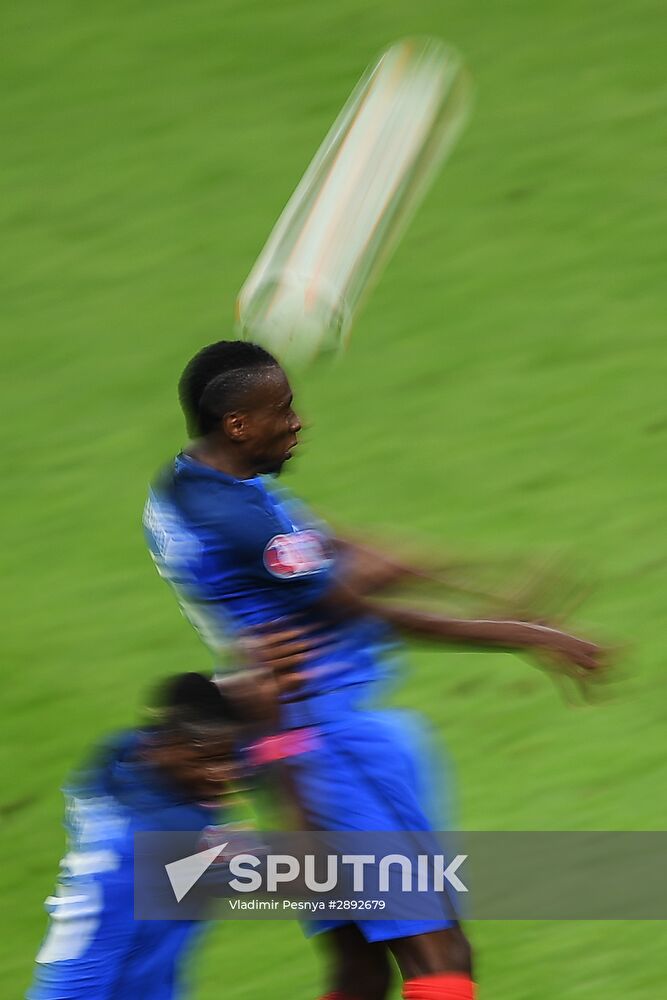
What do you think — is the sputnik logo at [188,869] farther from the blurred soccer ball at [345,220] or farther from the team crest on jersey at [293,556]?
the blurred soccer ball at [345,220]

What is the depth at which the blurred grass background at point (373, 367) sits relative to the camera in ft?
19.8

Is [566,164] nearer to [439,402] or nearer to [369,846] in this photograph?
[439,402]

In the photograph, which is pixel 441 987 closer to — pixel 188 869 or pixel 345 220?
pixel 188 869

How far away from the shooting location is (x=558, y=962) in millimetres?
5215

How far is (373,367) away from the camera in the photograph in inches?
316

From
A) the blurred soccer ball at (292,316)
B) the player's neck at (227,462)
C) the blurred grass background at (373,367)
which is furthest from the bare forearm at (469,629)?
the blurred grass background at (373,367)

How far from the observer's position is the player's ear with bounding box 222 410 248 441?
410cm

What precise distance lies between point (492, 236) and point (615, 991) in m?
4.34

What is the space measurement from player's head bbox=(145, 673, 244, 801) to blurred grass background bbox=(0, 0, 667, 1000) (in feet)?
5.04

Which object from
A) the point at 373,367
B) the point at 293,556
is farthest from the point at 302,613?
the point at 373,367

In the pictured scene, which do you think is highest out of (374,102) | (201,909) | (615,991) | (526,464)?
(374,102)

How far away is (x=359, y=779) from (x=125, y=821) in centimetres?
57

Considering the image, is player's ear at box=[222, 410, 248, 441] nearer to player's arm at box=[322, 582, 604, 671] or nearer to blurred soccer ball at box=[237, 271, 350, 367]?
player's arm at box=[322, 582, 604, 671]

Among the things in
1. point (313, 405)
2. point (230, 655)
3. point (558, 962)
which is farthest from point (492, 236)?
point (230, 655)
